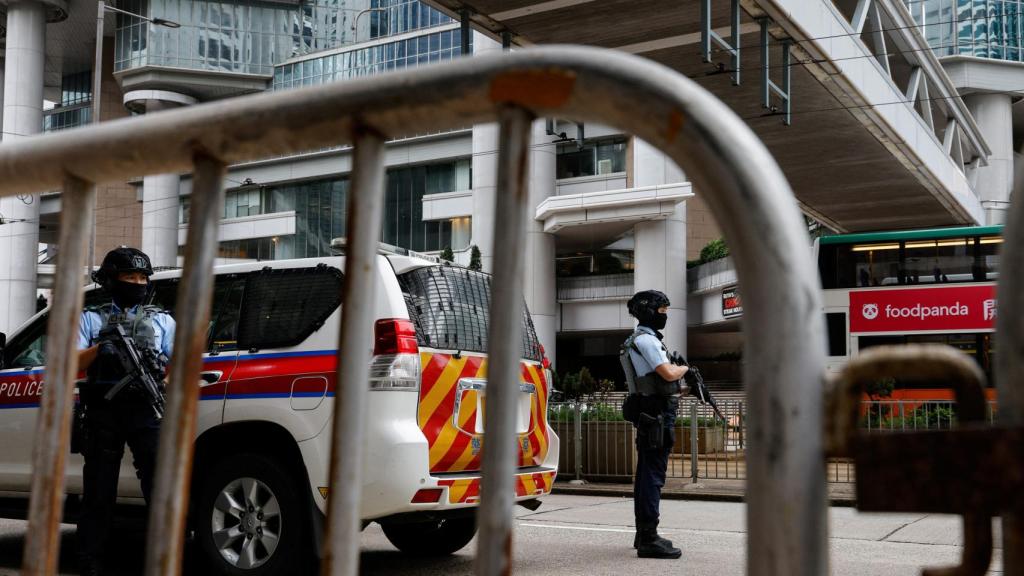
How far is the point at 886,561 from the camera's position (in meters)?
6.88

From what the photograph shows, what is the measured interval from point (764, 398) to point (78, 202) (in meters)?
1.21

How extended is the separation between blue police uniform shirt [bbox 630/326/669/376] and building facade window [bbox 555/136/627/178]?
34917mm

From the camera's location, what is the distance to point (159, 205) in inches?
2060

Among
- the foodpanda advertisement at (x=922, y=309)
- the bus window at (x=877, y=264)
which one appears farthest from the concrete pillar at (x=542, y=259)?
the foodpanda advertisement at (x=922, y=309)

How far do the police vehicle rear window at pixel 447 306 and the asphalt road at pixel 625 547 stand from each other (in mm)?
1489

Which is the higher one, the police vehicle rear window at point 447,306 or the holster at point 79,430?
the police vehicle rear window at point 447,306

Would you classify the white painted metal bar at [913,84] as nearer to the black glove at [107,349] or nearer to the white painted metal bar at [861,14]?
the white painted metal bar at [861,14]

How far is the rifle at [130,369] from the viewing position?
18.3 ft

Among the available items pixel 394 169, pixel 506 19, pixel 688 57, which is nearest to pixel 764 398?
pixel 506 19

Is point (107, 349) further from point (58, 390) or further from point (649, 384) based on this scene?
point (58, 390)

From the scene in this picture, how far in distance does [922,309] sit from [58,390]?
21.6 meters

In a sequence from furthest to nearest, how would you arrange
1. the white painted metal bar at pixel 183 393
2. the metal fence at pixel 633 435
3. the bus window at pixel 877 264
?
the bus window at pixel 877 264
the metal fence at pixel 633 435
the white painted metal bar at pixel 183 393

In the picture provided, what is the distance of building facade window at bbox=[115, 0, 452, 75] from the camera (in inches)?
2103

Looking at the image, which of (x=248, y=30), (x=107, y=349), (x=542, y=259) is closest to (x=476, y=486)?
(x=107, y=349)
